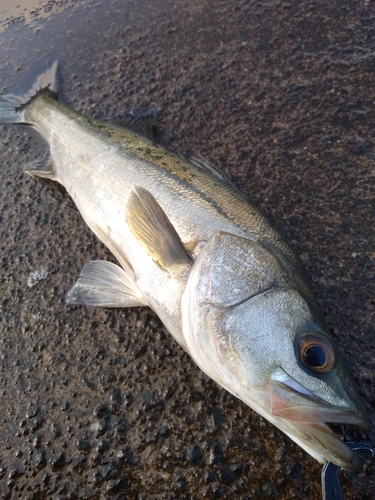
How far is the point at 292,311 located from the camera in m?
1.69

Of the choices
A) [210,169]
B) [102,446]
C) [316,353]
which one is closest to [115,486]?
[102,446]

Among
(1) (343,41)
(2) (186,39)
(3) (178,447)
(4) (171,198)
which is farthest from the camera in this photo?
(2) (186,39)

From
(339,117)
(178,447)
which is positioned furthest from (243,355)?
(339,117)

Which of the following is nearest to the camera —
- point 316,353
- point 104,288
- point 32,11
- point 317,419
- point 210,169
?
point 317,419

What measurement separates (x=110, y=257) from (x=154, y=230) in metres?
0.61

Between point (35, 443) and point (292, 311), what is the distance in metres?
1.42

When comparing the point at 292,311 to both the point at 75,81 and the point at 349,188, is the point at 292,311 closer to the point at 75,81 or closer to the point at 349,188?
the point at 349,188

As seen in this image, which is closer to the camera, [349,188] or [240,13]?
[349,188]

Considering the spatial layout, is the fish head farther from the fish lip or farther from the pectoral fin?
the pectoral fin

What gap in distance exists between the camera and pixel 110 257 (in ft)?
8.50

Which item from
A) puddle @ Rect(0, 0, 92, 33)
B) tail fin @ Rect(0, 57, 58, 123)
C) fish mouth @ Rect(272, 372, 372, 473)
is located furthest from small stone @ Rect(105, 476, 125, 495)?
puddle @ Rect(0, 0, 92, 33)

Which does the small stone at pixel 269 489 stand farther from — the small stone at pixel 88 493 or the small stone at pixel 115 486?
the small stone at pixel 88 493

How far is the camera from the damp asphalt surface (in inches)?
75.1

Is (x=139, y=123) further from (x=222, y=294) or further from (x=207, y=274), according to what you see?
(x=222, y=294)
